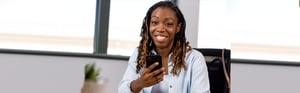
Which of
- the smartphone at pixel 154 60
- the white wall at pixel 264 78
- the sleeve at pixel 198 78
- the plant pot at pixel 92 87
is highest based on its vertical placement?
the smartphone at pixel 154 60

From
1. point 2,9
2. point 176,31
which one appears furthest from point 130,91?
point 2,9

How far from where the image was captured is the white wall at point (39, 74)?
3098 millimetres

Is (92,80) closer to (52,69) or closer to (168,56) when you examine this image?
(168,56)

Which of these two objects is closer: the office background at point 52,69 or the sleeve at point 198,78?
the sleeve at point 198,78

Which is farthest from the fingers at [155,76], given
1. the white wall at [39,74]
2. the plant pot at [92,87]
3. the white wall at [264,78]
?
the white wall at [264,78]

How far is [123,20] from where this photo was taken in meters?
3.39

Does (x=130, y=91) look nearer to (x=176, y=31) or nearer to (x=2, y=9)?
(x=176, y=31)

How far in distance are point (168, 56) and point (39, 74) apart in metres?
1.87

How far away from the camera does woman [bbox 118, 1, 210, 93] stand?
139cm

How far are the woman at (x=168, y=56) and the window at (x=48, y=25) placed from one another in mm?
1730

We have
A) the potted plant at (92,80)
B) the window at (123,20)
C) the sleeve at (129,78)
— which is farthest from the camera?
the window at (123,20)

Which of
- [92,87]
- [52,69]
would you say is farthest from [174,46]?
[52,69]

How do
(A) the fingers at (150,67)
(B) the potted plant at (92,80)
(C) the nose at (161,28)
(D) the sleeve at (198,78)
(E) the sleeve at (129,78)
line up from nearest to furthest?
1. (B) the potted plant at (92,80)
2. (A) the fingers at (150,67)
3. (C) the nose at (161,28)
4. (E) the sleeve at (129,78)
5. (D) the sleeve at (198,78)

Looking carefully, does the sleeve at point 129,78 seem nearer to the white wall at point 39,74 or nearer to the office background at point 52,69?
the office background at point 52,69
